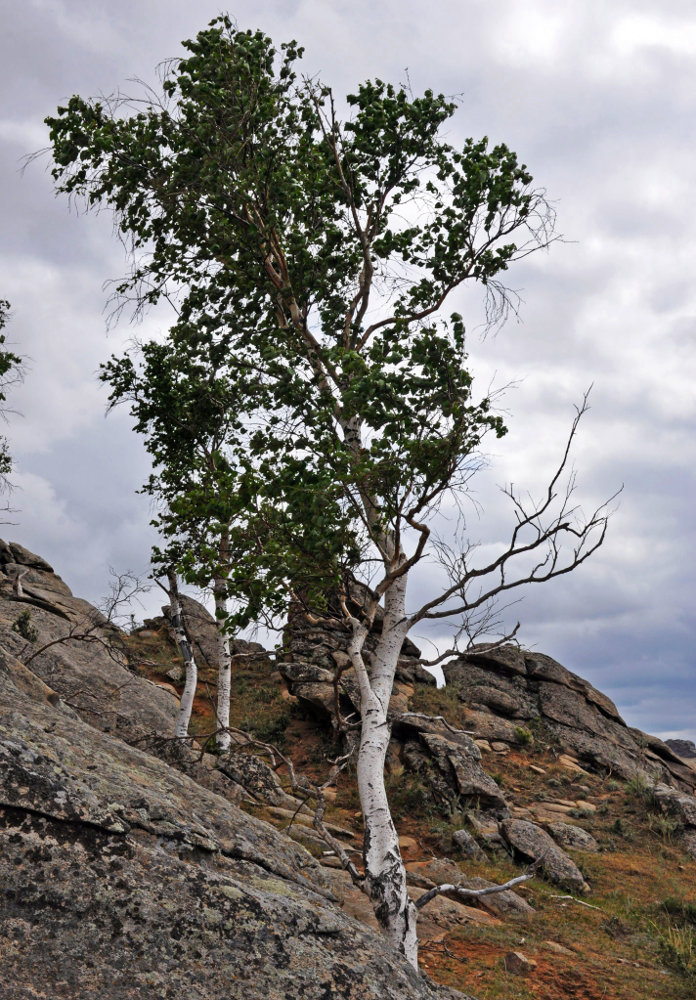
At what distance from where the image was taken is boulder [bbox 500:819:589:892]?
16.2 m

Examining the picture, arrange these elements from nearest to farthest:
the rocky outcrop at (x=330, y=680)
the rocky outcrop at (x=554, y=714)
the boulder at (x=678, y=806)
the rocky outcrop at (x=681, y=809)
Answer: the rocky outcrop at (x=681, y=809) < the boulder at (x=678, y=806) < the rocky outcrop at (x=330, y=680) < the rocky outcrop at (x=554, y=714)

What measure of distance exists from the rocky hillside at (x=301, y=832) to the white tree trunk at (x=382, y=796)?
28.5 inches

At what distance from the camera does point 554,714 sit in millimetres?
28734

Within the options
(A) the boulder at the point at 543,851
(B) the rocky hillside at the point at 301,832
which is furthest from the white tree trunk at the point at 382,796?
(A) the boulder at the point at 543,851

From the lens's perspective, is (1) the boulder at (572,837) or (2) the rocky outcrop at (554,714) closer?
(1) the boulder at (572,837)

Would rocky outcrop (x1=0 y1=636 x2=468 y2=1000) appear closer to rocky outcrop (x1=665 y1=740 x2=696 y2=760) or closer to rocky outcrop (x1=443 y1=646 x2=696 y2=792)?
rocky outcrop (x1=443 y1=646 x2=696 y2=792)

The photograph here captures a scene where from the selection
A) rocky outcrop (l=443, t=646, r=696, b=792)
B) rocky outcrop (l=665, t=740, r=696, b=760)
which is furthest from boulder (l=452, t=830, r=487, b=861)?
rocky outcrop (l=665, t=740, r=696, b=760)

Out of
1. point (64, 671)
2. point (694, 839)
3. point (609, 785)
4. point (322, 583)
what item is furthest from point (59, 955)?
point (609, 785)

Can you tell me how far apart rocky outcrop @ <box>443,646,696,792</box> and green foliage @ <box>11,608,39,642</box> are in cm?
1572

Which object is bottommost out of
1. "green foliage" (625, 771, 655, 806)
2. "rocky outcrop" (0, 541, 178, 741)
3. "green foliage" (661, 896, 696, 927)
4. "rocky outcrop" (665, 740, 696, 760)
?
"green foliage" (661, 896, 696, 927)

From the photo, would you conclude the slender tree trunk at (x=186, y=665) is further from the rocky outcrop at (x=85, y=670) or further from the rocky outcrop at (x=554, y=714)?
the rocky outcrop at (x=554, y=714)

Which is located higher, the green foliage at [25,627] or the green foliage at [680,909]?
the green foliage at [25,627]

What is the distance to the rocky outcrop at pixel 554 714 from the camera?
88.7ft

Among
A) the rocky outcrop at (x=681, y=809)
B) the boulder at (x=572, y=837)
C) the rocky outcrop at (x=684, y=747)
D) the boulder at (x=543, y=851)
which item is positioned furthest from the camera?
the rocky outcrop at (x=684, y=747)
